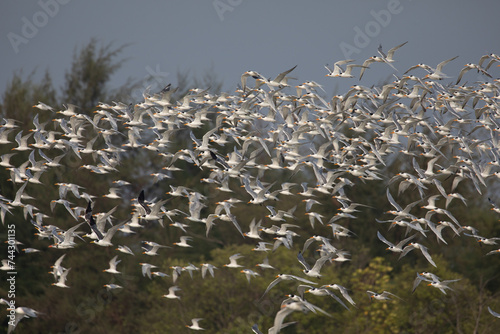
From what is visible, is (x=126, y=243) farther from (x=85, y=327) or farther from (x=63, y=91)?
(x=63, y=91)

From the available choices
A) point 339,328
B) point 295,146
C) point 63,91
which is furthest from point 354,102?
point 63,91

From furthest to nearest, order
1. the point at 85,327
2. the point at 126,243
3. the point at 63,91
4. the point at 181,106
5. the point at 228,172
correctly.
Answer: the point at 63,91 → the point at 126,243 → the point at 85,327 → the point at 181,106 → the point at 228,172

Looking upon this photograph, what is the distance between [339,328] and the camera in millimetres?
39656

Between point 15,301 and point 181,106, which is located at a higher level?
point 181,106

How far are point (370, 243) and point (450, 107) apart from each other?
18950 mm

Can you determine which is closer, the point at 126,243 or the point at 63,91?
the point at 126,243

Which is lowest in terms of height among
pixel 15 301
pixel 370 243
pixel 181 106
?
pixel 370 243

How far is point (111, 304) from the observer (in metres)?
48.6

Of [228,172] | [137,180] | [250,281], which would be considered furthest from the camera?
[137,180]

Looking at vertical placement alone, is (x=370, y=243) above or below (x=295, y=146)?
below

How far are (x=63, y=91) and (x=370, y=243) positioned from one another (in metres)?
32.2

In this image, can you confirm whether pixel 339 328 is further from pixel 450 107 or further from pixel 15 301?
pixel 15 301

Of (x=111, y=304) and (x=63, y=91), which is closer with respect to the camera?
(x=111, y=304)

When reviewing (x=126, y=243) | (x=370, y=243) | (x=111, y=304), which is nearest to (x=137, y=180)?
(x=126, y=243)
